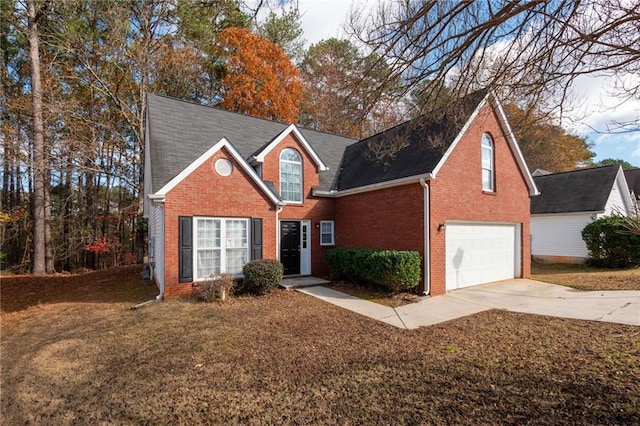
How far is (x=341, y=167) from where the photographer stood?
49.3 feet

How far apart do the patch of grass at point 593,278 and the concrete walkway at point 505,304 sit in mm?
937

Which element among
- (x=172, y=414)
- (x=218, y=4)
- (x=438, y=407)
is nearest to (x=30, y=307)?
(x=172, y=414)

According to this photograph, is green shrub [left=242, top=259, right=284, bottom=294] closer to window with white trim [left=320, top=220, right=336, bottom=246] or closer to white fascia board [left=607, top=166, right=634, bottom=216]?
window with white trim [left=320, top=220, right=336, bottom=246]

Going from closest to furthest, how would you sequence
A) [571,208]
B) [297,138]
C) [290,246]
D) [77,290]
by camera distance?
[77,290] → [290,246] → [297,138] → [571,208]

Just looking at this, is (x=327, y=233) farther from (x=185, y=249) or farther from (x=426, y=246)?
(x=185, y=249)

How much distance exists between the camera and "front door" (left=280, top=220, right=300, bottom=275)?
485 inches

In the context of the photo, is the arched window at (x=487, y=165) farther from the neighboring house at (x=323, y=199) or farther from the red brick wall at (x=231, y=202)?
the red brick wall at (x=231, y=202)

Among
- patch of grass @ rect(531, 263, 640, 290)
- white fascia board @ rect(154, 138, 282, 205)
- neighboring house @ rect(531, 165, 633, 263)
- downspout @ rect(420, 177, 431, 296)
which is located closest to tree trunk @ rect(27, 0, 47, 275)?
white fascia board @ rect(154, 138, 282, 205)

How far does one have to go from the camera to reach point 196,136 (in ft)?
39.3

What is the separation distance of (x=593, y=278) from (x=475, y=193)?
6.14 meters

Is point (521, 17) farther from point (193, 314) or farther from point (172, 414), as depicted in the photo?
point (193, 314)

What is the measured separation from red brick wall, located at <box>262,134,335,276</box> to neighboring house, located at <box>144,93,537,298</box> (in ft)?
0.14

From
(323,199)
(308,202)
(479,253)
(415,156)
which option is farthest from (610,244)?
(308,202)

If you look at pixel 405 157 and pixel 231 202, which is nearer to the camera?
pixel 231 202
